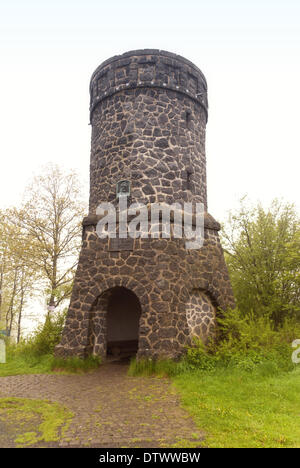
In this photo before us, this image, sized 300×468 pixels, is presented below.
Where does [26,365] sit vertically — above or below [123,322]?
below

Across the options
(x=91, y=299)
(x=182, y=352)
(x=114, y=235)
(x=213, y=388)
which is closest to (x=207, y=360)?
(x=182, y=352)

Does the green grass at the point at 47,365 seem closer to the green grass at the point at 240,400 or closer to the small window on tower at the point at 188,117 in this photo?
the green grass at the point at 240,400

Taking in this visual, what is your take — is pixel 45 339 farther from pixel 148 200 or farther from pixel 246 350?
pixel 246 350

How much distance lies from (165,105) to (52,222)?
10637 mm

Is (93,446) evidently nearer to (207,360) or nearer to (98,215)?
(207,360)

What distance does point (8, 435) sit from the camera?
502 cm

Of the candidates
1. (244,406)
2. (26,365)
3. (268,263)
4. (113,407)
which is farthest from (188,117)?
(26,365)

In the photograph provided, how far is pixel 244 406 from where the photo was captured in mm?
6289

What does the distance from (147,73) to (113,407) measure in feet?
36.2

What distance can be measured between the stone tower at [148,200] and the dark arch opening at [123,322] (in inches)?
2.8

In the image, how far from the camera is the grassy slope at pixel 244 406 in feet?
15.5

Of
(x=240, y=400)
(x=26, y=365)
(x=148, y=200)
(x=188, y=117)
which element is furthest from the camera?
(x=188, y=117)

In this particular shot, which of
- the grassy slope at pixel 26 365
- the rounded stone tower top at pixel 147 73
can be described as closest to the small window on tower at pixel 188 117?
the rounded stone tower top at pixel 147 73
